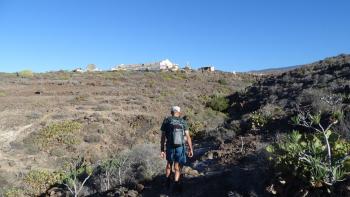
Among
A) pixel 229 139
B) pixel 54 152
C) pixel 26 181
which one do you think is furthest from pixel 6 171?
pixel 229 139

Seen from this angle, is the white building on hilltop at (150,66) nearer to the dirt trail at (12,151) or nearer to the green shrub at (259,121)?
the dirt trail at (12,151)

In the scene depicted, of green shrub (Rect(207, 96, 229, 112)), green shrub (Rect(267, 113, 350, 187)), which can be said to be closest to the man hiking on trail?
green shrub (Rect(267, 113, 350, 187))

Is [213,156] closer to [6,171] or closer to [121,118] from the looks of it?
[6,171]

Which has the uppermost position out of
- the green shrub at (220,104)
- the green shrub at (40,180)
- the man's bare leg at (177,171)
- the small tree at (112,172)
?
the man's bare leg at (177,171)

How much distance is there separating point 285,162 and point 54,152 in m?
16.6

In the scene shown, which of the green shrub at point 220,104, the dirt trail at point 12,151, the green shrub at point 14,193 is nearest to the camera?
the green shrub at point 14,193

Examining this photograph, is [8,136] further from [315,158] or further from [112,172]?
[315,158]

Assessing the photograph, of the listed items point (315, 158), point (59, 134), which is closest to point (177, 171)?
point (315, 158)

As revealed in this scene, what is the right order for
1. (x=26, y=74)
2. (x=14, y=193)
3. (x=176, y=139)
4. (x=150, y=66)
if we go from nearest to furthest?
(x=176, y=139)
(x=14, y=193)
(x=26, y=74)
(x=150, y=66)

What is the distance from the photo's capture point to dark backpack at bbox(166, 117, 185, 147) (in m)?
8.94

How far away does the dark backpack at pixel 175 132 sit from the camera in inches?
352

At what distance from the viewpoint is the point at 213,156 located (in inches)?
523

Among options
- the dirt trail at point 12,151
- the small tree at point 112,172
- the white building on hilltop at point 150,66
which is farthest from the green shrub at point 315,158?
the white building on hilltop at point 150,66

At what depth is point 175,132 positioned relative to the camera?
893cm
